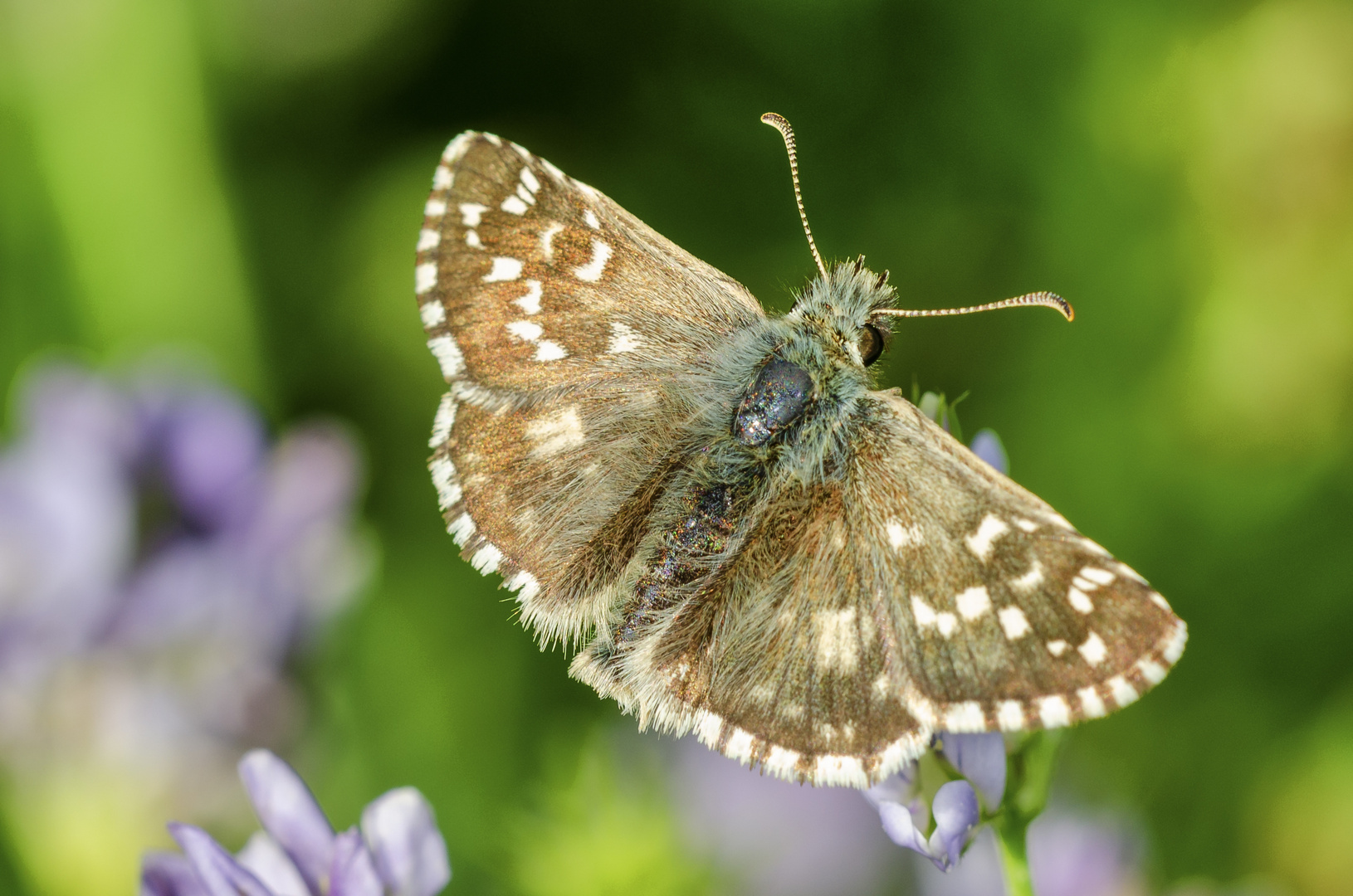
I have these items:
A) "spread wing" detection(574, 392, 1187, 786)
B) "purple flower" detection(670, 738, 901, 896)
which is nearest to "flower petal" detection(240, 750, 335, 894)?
"spread wing" detection(574, 392, 1187, 786)

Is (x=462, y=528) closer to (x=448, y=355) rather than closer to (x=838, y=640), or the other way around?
(x=448, y=355)

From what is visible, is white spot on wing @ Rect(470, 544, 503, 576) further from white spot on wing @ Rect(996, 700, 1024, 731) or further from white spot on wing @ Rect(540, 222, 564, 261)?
white spot on wing @ Rect(996, 700, 1024, 731)

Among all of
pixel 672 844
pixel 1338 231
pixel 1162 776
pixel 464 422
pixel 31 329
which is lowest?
pixel 1162 776

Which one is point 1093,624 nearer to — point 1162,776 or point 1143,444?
point 1162,776

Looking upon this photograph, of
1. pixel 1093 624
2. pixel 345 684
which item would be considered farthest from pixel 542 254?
pixel 345 684

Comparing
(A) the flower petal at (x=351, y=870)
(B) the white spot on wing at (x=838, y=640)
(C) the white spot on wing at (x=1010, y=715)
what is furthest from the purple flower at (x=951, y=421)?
(A) the flower petal at (x=351, y=870)

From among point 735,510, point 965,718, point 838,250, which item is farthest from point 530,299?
point 838,250
